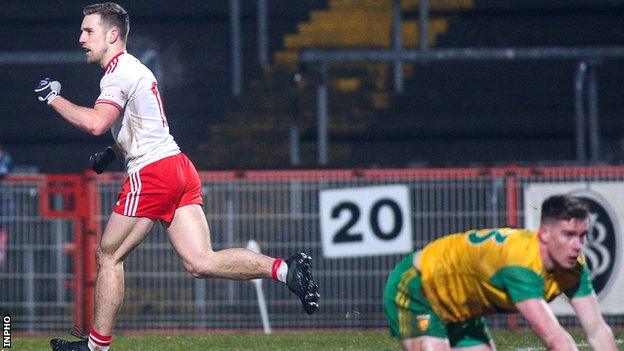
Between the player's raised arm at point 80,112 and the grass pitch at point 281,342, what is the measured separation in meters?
2.06

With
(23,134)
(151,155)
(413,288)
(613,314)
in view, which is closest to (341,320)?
(613,314)

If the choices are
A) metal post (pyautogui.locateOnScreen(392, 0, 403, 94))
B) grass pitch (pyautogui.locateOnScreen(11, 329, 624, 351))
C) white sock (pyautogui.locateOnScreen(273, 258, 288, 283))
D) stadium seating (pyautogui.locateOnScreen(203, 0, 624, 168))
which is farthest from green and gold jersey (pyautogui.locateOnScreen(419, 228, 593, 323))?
stadium seating (pyautogui.locateOnScreen(203, 0, 624, 168))

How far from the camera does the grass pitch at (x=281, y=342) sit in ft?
30.6

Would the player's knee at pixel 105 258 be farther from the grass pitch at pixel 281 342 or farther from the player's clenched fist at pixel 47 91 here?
the grass pitch at pixel 281 342

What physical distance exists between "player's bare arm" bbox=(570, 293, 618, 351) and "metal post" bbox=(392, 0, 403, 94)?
9.69 m

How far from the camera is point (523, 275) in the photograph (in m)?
5.97

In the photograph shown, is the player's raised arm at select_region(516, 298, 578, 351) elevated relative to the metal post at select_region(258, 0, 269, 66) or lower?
lower

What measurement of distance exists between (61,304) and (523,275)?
6.20 m

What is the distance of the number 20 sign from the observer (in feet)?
36.9

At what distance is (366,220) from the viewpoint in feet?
36.8

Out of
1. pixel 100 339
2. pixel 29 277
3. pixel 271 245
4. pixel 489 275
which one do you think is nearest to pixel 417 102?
pixel 271 245

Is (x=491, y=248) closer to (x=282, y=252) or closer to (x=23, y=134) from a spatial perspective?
(x=282, y=252)

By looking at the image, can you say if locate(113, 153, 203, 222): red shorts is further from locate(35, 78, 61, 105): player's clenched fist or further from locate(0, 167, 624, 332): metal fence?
locate(0, 167, 624, 332): metal fence

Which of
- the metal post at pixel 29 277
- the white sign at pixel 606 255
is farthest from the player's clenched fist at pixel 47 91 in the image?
the white sign at pixel 606 255
